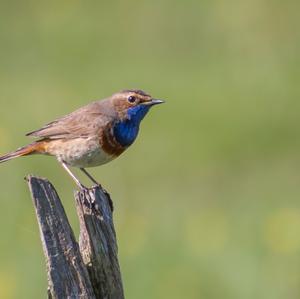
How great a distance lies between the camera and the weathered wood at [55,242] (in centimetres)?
657

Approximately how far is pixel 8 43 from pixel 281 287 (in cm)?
924

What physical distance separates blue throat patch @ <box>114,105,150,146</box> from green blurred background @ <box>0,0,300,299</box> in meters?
1.39

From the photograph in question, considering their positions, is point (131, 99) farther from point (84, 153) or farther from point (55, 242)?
point (55, 242)

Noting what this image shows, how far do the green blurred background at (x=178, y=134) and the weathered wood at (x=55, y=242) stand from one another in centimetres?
346

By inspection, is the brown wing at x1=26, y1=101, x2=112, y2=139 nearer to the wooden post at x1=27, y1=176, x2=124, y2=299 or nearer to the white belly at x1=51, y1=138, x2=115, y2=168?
the white belly at x1=51, y1=138, x2=115, y2=168

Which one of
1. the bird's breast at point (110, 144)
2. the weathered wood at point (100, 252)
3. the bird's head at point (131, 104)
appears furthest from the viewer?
the bird's head at point (131, 104)

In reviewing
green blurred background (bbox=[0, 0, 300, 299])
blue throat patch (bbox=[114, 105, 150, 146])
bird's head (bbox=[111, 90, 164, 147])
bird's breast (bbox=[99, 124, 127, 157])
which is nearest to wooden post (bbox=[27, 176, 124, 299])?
bird's breast (bbox=[99, 124, 127, 157])

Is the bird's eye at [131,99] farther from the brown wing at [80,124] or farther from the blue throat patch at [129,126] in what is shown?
the brown wing at [80,124]

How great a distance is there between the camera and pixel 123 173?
13953 millimetres

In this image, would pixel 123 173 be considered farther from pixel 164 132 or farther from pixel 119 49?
pixel 119 49

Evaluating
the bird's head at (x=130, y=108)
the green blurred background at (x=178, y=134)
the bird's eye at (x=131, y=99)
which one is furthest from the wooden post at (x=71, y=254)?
the green blurred background at (x=178, y=134)

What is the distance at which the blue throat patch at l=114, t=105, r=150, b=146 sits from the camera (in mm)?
9398

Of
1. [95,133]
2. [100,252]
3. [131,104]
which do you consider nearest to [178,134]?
[131,104]

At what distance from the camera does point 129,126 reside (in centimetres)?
950
